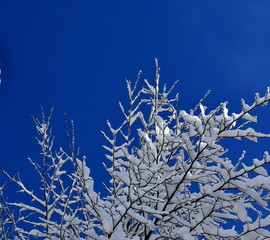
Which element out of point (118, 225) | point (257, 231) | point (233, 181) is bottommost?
point (118, 225)

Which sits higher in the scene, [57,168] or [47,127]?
[47,127]

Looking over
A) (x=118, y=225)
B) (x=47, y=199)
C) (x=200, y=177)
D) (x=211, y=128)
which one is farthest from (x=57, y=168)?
(x=211, y=128)

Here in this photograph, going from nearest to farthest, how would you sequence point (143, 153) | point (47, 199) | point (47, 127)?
point (143, 153), point (47, 199), point (47, 127)

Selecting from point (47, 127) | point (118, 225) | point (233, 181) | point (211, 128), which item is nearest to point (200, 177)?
point (233, 181)

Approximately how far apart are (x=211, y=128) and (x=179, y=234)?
0.98 m

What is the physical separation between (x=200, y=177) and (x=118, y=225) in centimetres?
76

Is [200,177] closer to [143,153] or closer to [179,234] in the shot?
[179,234]

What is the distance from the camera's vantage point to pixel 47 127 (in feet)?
14.4

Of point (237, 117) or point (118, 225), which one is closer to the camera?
point (237, 117)

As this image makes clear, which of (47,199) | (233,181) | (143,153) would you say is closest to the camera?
(233,181)

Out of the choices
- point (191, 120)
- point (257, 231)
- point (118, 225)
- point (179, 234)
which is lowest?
point (118, 225)

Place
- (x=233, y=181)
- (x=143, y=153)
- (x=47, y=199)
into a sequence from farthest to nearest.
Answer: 1. (x=47, y=199)
2. (x=143, y=153)
3. (x=233, y=181)

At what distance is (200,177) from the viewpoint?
8.89 ft

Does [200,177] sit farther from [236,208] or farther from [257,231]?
[257,231]
